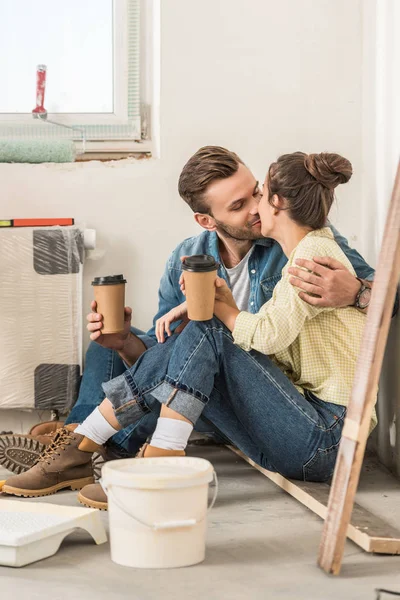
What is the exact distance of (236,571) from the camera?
138cm

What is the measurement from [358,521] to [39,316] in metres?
1.26

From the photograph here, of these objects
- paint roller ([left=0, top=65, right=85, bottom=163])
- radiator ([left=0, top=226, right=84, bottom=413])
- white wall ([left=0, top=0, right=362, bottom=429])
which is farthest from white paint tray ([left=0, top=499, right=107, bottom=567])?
paint roller ([left=0, top=65, right=85, bottom=163])

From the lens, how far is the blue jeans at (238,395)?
1.73m

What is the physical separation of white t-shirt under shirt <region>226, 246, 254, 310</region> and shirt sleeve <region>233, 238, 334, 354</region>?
1.36 feet

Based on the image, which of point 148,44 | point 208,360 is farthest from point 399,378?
point 148,44

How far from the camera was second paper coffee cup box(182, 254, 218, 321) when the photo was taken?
5.44 ft

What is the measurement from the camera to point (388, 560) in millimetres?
1426

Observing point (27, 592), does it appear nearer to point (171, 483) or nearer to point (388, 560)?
point (171, 483)

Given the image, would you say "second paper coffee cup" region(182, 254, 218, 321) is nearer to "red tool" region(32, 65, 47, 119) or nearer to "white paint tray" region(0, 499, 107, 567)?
"white paint tray" region(0, 499, 107, 567)

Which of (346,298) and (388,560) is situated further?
(346,298)

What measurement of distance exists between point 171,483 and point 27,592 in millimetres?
284

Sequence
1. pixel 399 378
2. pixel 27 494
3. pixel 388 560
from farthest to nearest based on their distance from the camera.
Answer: pixel 399 378, pixel 27 494, pixel 388 560

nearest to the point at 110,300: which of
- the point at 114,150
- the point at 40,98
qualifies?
the point at 114,150

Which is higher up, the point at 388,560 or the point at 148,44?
the point at 148,44
